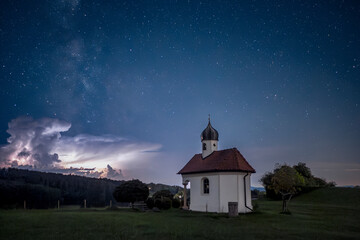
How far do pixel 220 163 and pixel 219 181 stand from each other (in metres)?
2.01

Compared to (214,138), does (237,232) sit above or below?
below

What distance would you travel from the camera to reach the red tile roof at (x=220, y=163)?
2914 centimetres

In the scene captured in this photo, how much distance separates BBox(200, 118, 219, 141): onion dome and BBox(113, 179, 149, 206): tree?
10.7m

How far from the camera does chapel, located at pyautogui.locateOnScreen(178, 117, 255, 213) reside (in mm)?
28578

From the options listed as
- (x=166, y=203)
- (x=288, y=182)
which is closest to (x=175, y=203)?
(x=166, y=203)

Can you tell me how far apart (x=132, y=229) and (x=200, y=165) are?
16.2 m

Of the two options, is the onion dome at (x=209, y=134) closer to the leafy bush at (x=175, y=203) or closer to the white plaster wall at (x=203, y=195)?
the white plaster wall at (x=203, y=195)

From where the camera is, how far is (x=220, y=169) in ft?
94.9

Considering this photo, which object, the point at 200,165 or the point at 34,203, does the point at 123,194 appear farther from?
the point at 34,203

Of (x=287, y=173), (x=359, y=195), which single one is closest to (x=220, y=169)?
(x=287, y=173)

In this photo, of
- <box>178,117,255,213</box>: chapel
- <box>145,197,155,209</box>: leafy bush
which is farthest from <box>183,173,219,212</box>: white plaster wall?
<box>145,197,155,209</box>: leafy bush

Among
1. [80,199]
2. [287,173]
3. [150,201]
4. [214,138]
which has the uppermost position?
[214,138]

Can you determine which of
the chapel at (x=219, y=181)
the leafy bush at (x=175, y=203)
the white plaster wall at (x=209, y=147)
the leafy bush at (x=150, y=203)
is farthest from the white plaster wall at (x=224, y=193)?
the leafy bush at (x=150, y=203)

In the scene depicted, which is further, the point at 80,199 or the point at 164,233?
the point at 80,199
